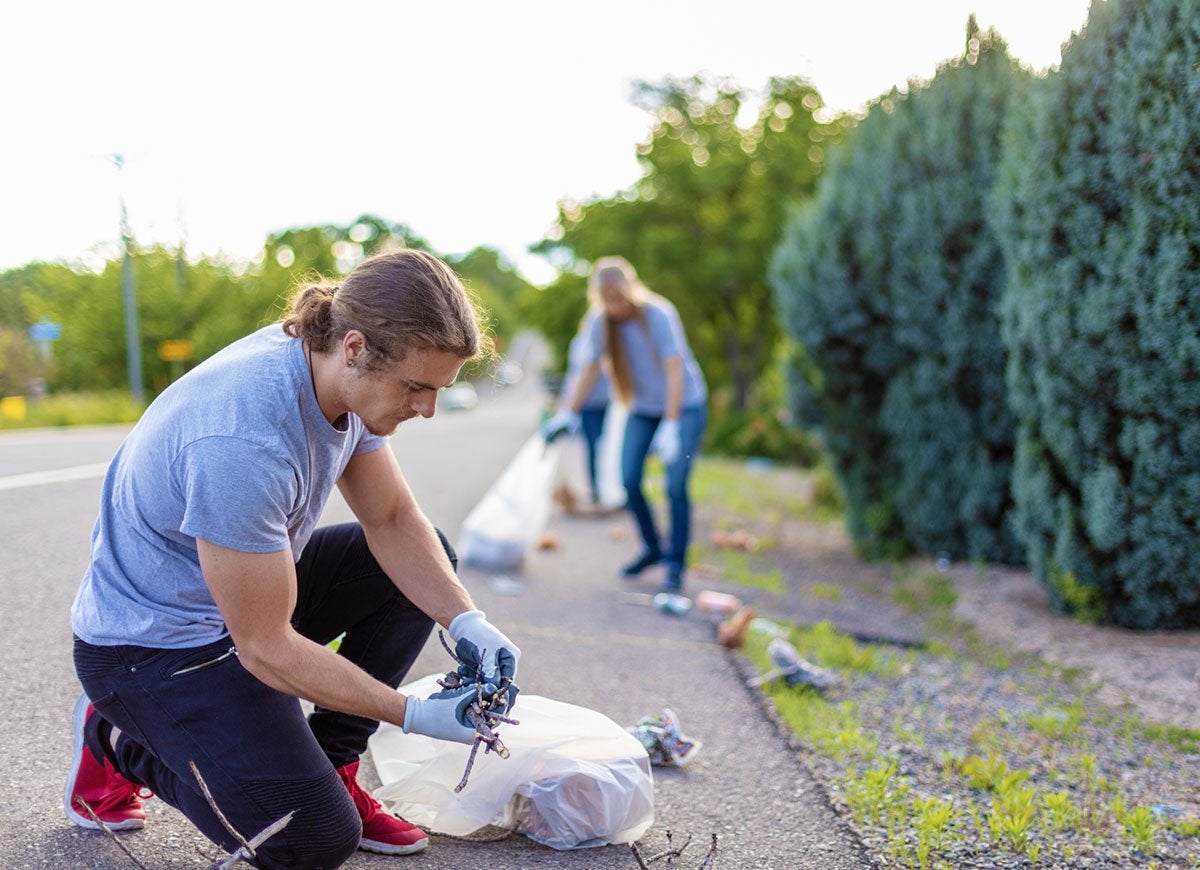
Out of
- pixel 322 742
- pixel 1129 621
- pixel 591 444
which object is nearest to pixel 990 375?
pixel 1129 621

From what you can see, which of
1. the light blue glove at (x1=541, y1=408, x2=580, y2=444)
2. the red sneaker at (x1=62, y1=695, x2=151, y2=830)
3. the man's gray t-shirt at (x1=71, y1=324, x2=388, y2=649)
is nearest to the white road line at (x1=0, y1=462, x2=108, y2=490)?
the light blue glove at (x1=541, y1=408, x2=580, y2=444)

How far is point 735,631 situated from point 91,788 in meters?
3.02

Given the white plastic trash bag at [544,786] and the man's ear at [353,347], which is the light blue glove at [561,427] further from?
the man's ear at [353,347]

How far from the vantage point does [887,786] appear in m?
3.23

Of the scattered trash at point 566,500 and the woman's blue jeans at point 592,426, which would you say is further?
the scattered trash at point 566,500

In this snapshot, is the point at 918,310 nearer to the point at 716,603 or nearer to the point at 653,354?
the point at 653,354

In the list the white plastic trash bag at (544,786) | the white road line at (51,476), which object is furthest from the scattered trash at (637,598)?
the white road line at (51,476)

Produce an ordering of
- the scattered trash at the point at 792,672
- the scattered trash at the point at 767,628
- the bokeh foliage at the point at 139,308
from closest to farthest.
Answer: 1. the scattered trash at the point at 792,672
2. the scattered trash at the point at 767,628
3. the bokeh foliage at the point at 139,308

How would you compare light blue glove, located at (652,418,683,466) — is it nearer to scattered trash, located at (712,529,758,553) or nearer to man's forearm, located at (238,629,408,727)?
scattered trash, located at (712,529,758,553)

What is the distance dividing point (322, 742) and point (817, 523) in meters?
7.40

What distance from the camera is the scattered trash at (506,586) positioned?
19.0 ft

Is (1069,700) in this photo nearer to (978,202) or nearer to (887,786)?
(887,786)

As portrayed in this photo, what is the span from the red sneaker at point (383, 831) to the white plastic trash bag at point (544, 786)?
0.13 metres

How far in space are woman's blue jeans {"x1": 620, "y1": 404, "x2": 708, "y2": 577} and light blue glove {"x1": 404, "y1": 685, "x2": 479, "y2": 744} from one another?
12.5ft
